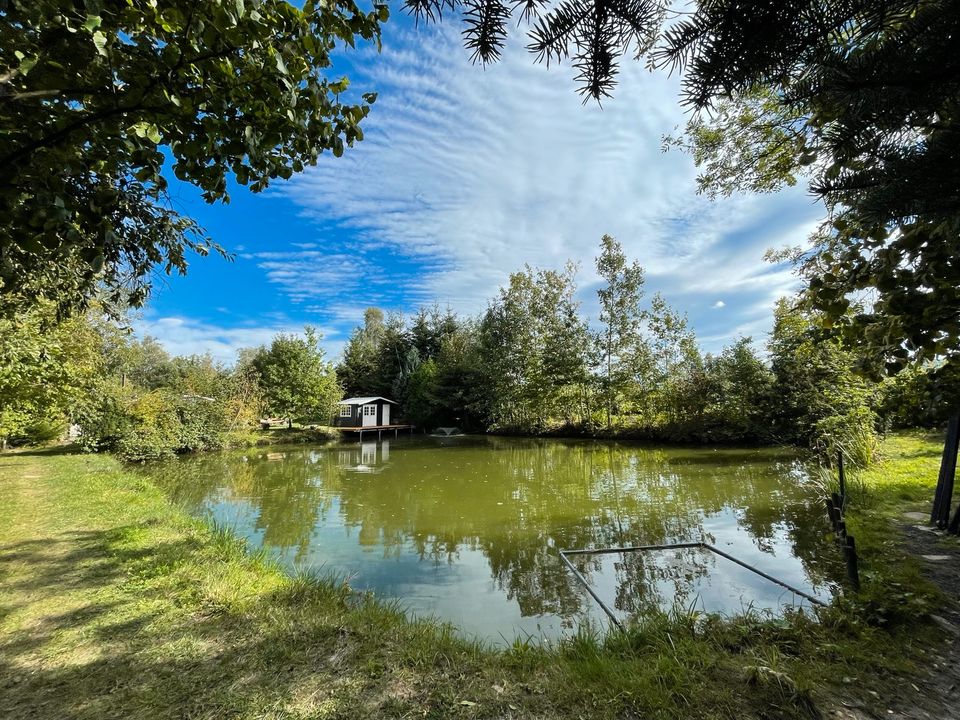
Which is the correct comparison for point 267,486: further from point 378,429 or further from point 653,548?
point 378,429

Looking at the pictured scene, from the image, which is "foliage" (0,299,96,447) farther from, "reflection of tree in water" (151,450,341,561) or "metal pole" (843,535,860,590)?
"metal pole" (843,535,860,590)

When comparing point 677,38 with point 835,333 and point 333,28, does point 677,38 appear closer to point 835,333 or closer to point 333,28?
A: point 333,28

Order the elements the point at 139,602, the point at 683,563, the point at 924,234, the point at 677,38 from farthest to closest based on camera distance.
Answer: the point at 683,563 < the point at 139,602 < the point at 924,234 < the point at 677,38

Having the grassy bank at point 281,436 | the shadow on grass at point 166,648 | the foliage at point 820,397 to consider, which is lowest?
the shadow on grass at point 166,648

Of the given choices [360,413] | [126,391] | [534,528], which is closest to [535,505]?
[534,528]

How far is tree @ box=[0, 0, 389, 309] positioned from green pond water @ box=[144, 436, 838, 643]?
3865mm

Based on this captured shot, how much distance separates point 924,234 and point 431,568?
5.33 meters

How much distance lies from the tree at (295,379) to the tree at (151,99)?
25.7 metres

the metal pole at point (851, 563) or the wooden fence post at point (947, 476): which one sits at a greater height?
the wooden fence post at point (947, 476)

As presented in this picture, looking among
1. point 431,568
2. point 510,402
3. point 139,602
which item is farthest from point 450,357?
point 139,602

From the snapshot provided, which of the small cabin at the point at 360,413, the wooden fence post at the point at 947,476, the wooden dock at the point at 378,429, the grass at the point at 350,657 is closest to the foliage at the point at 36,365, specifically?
the grass at the point at 350,657

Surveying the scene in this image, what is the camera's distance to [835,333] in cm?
286

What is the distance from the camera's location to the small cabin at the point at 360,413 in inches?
1097

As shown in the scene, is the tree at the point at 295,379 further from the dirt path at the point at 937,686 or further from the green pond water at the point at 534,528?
the dirt path at the point at 937,686
